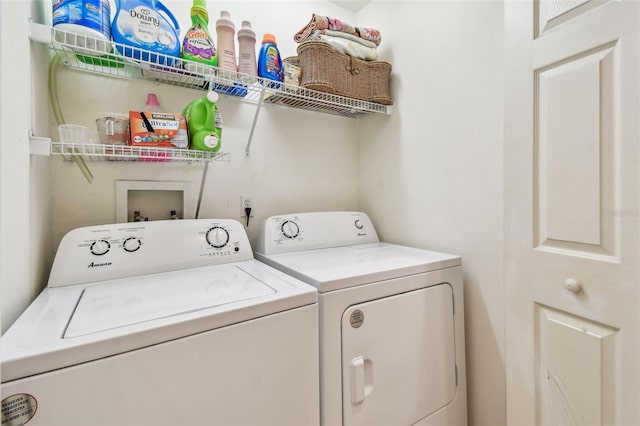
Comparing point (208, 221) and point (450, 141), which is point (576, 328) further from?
point (208, 221)

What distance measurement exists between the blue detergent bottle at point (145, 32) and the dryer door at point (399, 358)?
1250mm

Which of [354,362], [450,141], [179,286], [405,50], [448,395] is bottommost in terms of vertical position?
[448,395]

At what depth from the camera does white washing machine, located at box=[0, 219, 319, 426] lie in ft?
2.06

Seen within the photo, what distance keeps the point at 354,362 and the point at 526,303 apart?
0.71 metres

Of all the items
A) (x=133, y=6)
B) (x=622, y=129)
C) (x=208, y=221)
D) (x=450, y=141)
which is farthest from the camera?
(x=450, y=141)

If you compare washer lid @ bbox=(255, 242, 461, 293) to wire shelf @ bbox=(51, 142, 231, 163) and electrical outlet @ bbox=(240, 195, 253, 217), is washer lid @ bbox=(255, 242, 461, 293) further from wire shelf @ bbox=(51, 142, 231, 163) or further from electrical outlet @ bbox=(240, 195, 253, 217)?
wire shelf @ bbox=(51, 142, 231, 163)

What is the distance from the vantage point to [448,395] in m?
1.34

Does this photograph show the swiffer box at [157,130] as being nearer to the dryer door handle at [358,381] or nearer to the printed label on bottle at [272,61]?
the printed label on bottle at [272,61]

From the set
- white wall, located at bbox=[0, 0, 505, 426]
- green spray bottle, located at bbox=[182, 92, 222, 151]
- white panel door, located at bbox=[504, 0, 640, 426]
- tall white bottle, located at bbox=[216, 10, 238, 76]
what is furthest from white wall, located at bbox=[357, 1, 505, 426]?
green spray bottle, located at bbox=[182, 92, 222, 151]

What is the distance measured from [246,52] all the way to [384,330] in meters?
1.39

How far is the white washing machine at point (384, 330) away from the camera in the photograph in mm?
1030

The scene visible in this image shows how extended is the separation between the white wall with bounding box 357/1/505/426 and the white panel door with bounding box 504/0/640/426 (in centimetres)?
13

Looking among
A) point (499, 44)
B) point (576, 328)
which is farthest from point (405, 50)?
point (576, 328)

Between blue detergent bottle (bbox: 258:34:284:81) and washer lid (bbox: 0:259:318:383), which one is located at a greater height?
blue detergent bottle (bbox: 258:34:284:81)
